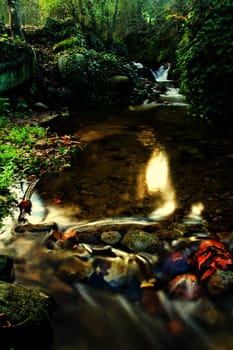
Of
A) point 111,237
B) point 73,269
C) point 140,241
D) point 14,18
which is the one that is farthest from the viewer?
point 14,18

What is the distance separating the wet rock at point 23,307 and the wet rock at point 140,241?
3.81 feet

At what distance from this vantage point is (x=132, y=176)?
18.7 ft

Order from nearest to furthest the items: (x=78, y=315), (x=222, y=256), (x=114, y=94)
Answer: (x=78, y=315) → (x=222, y=256) → (x=114, y=94)

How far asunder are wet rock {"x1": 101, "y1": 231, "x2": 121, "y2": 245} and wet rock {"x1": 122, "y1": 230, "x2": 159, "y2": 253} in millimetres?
95

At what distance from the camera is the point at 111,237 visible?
3.83m

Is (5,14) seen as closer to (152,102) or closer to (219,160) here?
(152,102)

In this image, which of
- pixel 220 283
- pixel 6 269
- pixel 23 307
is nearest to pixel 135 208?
pixel 220 283

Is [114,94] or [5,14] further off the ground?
[5,14]

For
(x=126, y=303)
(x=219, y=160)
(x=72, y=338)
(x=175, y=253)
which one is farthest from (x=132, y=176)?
(x=72, y=338)

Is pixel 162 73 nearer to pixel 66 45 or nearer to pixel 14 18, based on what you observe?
pixel 66 45

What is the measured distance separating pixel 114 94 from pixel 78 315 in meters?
13.1

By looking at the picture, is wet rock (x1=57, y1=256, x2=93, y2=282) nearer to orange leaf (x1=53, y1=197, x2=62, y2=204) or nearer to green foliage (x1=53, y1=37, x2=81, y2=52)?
orange leaf (x1=53, y1=197, x2=62, y2=204)

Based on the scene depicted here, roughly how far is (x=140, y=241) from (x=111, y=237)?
37 centimetres

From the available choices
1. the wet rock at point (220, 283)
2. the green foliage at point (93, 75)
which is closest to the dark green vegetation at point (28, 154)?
the wet rock at point (220, 283)
